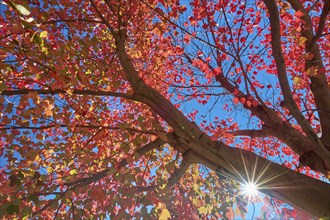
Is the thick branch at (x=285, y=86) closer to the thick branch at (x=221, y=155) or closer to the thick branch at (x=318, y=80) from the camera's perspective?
the thick branch at (x=221, y=155)

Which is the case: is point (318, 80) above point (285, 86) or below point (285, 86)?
above

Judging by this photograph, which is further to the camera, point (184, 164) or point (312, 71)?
point (184, 164)

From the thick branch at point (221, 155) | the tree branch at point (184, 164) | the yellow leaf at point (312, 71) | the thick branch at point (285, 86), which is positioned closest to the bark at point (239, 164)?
the thick branch at point (221, 155)

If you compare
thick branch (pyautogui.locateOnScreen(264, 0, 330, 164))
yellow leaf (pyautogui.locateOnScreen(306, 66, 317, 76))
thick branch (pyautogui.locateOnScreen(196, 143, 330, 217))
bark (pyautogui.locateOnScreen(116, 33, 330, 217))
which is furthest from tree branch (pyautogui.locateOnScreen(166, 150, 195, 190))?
yellow leaf (pyautogui.locateOnScreen(306, 66, 317, 76))

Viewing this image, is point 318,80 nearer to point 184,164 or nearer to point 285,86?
A: point 285,86

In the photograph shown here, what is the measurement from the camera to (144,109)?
718 cm

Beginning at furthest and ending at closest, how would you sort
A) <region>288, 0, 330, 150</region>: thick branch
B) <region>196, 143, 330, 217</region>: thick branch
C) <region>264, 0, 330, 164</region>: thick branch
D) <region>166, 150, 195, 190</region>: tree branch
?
<region>288, 0, 330, 150</region>: thick branch → <region>166, 150, 195, 190</region>: tree branch → <region>264, 0, 330, 164</region>: thick branch → <region>196, 143, 330, 217</region>: thick branch

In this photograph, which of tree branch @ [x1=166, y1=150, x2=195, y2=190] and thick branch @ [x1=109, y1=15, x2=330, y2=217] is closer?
thick branch @ [x1=109, y1=15, x2=330, y2=217]

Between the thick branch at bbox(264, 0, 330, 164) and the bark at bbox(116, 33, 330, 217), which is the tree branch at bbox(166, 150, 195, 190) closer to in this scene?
the bark at bbox(116, 33, 330, 217)

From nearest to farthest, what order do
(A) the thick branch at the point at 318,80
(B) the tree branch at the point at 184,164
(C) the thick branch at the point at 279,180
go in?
(C) the thick branch at the point at 279,180 → (B) the tree branch at the point at 184,164 → (A) the thick branch at the point at 318,80

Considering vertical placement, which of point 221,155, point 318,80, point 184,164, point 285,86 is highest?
point 318,80

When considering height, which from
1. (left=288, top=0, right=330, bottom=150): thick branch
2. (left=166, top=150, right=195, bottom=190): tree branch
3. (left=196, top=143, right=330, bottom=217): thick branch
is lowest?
(left=196, top=143, right=330, bottom=217): thick branch

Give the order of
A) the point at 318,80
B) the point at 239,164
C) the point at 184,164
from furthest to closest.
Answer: the point at 184,164, the point at 318,80, the point at 239,164

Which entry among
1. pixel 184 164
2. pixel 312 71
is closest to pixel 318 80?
pixel 312 71
